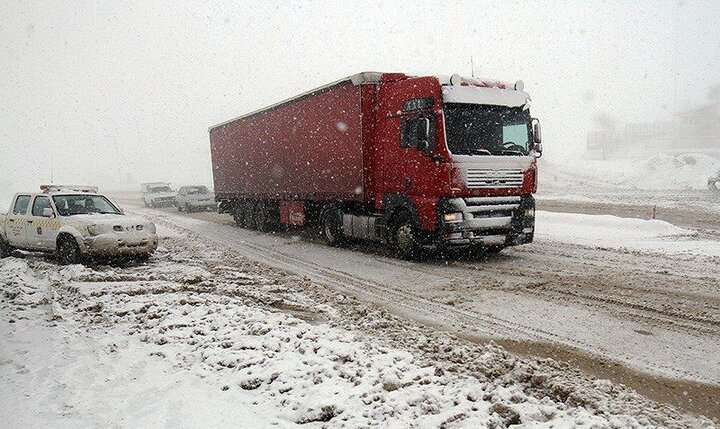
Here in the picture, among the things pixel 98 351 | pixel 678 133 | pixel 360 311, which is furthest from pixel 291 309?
pixel 678 133

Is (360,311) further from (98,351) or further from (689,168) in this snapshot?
(689,168)

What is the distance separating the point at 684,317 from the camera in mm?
5766

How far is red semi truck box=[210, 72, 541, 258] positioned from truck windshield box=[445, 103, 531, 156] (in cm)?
2

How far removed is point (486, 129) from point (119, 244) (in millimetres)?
7701

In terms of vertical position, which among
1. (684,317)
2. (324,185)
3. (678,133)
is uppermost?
(678,133)

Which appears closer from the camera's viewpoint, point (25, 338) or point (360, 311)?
point (25, 338)

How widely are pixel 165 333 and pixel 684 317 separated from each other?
6.14 meters

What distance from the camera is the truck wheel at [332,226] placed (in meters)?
12.4

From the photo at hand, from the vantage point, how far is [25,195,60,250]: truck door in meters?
10.0

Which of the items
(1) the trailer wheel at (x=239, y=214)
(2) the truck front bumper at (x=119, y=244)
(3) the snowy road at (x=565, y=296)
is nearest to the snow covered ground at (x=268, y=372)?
(3) the snowy road at (x=565, y=296)

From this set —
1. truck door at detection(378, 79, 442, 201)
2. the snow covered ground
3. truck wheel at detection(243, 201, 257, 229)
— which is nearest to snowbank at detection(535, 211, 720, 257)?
truck door at detection(378, 79, 442, 201)

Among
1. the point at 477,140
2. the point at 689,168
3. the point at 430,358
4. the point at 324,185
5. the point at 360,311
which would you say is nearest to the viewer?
the point at 430,358

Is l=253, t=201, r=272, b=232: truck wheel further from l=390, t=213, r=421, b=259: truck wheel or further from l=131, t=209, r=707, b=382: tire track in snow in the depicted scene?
l=390, t=213, r=421, b=259: truck wheel

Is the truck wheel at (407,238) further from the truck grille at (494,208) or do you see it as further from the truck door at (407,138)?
Result: the truck grille at (494,208)
